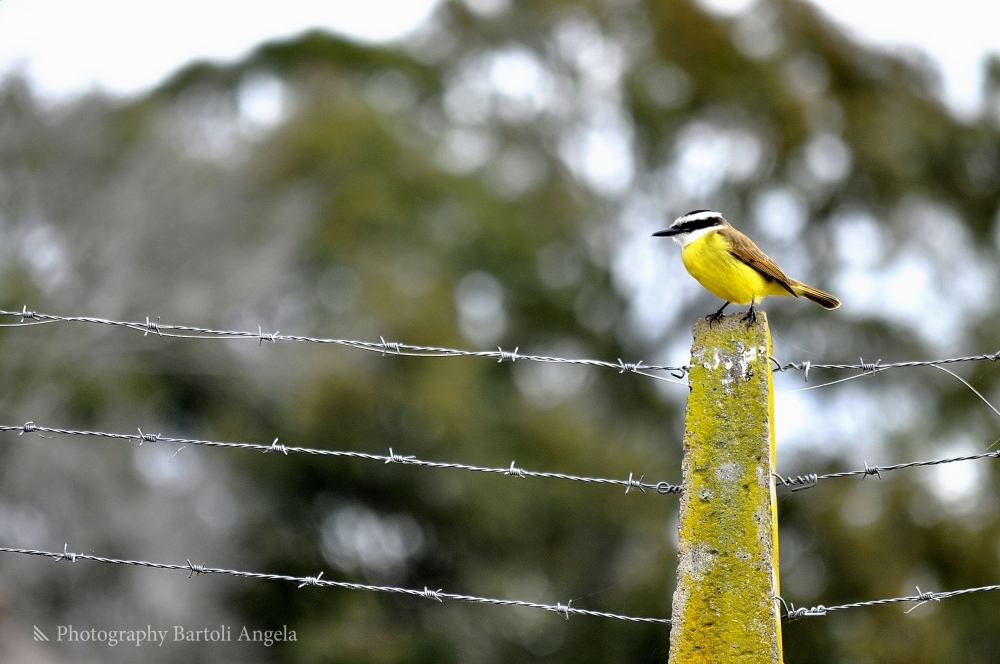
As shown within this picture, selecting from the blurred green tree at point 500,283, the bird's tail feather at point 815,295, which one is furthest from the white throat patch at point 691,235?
the blurred green tree at point 500,283

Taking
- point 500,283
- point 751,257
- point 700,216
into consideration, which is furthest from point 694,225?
point 500,283

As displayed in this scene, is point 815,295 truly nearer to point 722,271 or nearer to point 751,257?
point 751,257

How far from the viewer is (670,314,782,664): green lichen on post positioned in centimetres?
400

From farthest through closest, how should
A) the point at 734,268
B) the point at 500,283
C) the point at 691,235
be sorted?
the point at 500,283 < the point at 691,235 < the point at 734,268

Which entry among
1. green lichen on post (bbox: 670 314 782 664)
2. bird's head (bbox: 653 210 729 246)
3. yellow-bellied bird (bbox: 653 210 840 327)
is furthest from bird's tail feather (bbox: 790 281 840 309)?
green lichen on post (bbox: 670 314 782 664)

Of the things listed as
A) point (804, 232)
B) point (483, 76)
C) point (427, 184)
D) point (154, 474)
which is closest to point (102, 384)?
point (154, 474)

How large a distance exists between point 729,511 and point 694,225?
2.50 m

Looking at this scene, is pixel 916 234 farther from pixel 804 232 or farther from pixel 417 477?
pixel 417 477

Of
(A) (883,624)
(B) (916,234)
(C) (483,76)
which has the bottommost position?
(A) (883,624)

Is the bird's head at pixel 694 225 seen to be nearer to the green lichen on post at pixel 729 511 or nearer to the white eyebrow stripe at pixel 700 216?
the white eyebrow stripe at pixel 700 216

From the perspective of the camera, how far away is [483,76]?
93.0 ft

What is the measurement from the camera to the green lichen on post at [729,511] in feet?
13.1

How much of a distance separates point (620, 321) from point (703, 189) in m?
3.44

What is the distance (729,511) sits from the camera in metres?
4.09
